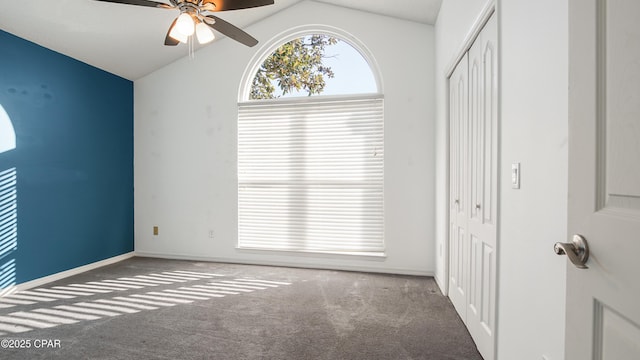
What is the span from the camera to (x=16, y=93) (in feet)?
10.5

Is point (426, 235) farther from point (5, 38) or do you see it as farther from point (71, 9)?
point (5, 38)

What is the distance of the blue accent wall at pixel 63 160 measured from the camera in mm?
3211

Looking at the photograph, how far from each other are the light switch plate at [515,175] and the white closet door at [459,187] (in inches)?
33.7

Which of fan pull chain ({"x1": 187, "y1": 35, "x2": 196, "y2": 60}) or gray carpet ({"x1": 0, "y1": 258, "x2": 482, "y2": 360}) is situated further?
fan pull chain ({"x1": 187, "y1": 35, "x2": 196, "y2": 60})

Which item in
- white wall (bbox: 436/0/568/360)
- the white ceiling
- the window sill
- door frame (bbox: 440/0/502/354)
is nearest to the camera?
white wall (bbox: 436/0/568/360)

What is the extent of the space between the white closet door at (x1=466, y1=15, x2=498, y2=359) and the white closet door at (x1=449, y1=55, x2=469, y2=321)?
0.12 metres

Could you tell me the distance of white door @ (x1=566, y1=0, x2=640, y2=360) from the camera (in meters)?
0.63

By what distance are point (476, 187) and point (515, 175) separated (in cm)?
67

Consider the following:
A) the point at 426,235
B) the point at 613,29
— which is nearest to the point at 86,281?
the point at 426,235

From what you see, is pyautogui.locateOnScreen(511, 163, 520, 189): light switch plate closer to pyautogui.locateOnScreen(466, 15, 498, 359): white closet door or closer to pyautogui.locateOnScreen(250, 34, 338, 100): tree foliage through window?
pyautogui.locateOnScreen(466, 15, 498, 359): white closet door

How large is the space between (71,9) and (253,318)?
3229 mm

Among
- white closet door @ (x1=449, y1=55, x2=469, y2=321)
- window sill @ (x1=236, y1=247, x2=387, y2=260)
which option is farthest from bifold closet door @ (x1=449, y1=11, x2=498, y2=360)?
window sill @ (x1=236, y1=247, x2=387, y2=260)

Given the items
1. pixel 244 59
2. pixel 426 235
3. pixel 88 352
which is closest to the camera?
pixel 88 352

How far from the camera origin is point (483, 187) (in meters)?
2.04
